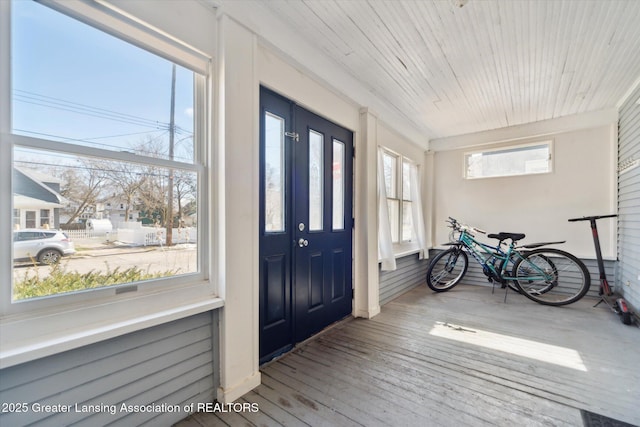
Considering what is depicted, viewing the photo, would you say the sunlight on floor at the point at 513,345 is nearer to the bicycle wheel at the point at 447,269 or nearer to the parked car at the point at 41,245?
the bicycle wheel at the point at 447,269

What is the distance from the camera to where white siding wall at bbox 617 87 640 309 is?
3.14m

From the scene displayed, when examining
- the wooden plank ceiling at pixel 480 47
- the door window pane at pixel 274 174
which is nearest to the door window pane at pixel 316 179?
the door window pane at pixel 274 174

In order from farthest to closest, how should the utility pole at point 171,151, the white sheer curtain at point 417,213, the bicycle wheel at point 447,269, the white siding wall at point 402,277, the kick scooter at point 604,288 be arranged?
the white sheer curtain at point 417,213 < the bicycle wheel at point 447,269 < the white siding wall at point 402,277 < the kick scooter at point 604,288 < the utility pole at point 171,151

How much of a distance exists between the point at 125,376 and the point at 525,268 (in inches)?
187

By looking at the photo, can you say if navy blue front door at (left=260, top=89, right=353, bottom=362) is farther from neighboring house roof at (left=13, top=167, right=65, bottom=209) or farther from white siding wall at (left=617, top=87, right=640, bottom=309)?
white siding wall at (left=617, top=87, right=640, bottom=309)

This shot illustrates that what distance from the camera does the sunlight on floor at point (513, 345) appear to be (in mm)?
2242

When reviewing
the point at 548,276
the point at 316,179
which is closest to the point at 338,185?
the point at 316,179

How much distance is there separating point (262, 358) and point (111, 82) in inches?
80.2

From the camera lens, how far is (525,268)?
13.1 ft

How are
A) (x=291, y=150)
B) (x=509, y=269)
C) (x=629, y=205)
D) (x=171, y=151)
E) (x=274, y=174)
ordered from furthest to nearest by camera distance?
1. (x=509, y=269)
2. (x=629, y=205)
3. (x=291, y=150)
4. (x=274, y=174)
5. (x=171, y=151)

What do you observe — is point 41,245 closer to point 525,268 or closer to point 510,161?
point 525,268

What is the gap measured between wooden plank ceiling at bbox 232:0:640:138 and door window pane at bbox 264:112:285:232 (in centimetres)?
79

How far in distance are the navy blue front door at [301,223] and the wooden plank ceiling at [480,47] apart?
680 mm

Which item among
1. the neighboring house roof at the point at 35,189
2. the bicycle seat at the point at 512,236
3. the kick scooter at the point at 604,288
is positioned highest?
the neighboring house roof at the point at 35,189
